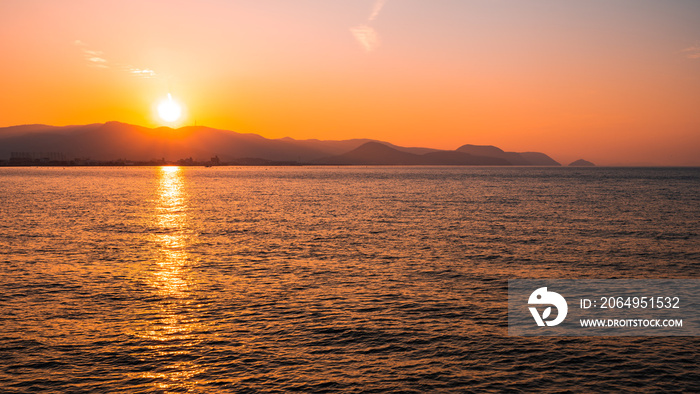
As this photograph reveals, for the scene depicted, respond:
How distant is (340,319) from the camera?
89.9 feet

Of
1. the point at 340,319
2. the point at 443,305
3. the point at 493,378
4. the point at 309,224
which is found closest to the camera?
the point at 493,378

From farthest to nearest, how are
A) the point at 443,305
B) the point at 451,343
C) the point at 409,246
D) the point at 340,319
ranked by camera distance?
the point at 409,246 → the point at 443,305 → the point at 340,319 → the point at 451,343

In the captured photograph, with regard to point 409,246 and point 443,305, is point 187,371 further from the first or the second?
point 409,246

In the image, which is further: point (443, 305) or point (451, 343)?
point (443, 305)

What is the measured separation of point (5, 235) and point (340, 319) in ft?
163

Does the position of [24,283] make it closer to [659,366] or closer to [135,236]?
[135,236]

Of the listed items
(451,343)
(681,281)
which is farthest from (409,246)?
(451,343)

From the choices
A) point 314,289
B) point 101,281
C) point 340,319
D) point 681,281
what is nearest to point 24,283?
point 101,281

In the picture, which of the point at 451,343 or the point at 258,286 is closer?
the point at 451,343

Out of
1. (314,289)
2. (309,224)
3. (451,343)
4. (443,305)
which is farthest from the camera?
(309,224)

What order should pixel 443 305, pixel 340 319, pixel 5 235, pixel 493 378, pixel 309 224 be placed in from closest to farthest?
pixel 493 378 < pixel 340 319 < pixel 443 305 < pixel 5 235 < pixel 309 224

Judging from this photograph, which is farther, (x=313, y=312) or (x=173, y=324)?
(x=313, y=312)

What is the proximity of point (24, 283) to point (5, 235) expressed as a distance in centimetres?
2932

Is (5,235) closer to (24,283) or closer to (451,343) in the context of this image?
(24,283)
